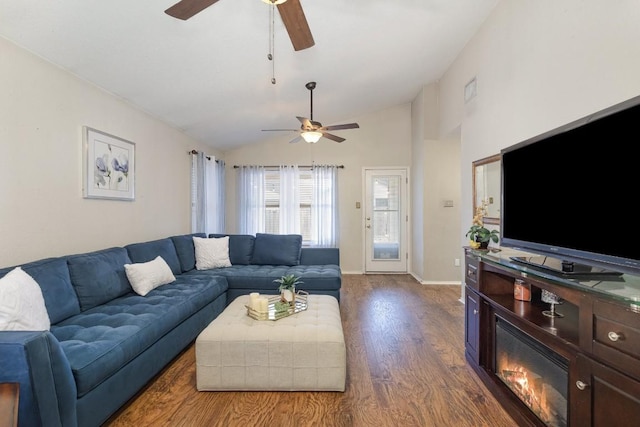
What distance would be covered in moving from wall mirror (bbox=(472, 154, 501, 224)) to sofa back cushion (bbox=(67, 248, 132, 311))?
347 cm

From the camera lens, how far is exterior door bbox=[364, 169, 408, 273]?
592 centimetres

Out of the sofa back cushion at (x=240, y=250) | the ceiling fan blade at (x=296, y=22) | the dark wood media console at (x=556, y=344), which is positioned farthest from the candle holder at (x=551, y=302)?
the sofa back cushion at (x=240, y=250)

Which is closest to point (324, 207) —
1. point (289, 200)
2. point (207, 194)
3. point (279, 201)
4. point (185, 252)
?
point (289, 200)

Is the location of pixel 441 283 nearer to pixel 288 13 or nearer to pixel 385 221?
pixel 385 221

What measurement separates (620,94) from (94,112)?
388 cm

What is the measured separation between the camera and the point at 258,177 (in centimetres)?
589

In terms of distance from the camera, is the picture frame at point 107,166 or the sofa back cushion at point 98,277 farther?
the picture frame at point 107,166

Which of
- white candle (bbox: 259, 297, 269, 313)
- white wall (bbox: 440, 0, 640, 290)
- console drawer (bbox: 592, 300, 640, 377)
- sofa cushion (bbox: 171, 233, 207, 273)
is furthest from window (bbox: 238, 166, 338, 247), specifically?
console drawer (bbox: 592, 300, 640, 377)

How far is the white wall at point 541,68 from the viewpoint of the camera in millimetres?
1752

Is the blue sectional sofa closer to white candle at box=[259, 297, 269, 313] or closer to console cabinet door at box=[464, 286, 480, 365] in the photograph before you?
white candle at box=[259, 297, 269, 313]

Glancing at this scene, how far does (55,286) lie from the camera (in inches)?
81.3

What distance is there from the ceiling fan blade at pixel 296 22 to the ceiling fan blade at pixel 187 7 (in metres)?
0.39

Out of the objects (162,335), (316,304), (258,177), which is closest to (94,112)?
(162,335)

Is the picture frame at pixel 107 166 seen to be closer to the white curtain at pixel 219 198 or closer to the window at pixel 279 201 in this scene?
the white curtain at pixel 219 198
